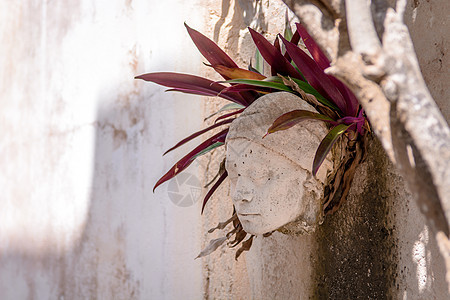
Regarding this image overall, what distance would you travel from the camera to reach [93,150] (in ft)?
7.13

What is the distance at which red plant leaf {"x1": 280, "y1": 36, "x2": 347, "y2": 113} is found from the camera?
116 cm

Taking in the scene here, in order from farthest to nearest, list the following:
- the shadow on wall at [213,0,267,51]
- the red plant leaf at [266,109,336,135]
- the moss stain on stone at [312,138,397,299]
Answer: the shadow on wall at [213,0,267,51] < the moss stain on stone at [312,138,397,299] < the red plant leaf at [266,109,336,135]

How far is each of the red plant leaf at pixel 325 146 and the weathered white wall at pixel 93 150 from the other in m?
0.65

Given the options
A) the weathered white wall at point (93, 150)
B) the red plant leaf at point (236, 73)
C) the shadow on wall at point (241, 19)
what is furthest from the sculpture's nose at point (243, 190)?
the shadow on wall at point (241, 19)

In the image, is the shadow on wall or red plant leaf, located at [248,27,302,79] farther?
the shadow on wall

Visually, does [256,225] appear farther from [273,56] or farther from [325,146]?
[273,56]

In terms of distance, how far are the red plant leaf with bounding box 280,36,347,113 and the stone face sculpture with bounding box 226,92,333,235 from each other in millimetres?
50

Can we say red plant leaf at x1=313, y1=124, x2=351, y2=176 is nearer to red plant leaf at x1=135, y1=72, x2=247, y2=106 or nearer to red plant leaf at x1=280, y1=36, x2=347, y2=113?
red plant leaf at x1=280, y1=36, x2=347, y2=113

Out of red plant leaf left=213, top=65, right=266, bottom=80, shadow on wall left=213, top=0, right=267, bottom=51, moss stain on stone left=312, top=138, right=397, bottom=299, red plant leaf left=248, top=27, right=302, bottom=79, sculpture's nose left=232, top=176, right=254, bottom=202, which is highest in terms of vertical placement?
shadow on wall left=213, top=0, right=267, bottom=51

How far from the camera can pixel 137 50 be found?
6.41 feet

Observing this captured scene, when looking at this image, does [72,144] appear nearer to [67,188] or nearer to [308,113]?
[67,188]

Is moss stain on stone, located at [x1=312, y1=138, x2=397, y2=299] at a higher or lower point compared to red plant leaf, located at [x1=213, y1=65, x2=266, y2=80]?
lower

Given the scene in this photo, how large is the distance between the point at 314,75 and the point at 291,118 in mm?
144

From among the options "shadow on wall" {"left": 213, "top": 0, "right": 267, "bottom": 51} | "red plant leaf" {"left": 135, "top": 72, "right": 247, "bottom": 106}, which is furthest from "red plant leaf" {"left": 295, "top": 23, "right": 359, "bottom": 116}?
"shadow on wall" {"left": 213, "top": 0, "right": 267, "bottom": 51}
